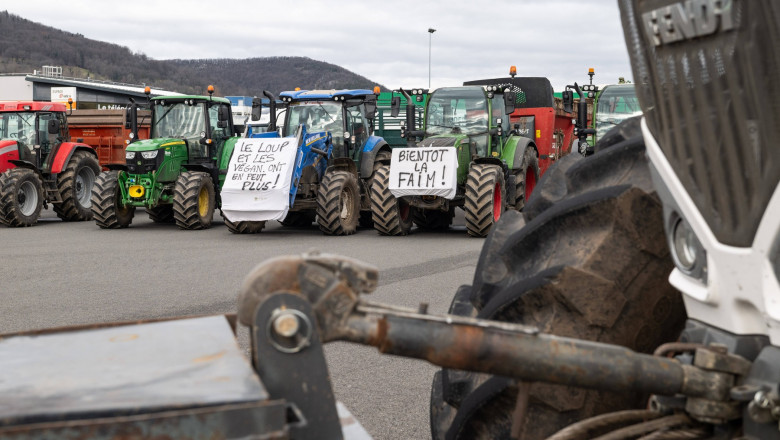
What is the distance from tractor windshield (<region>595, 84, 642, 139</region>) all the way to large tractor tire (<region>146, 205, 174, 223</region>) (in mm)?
7779

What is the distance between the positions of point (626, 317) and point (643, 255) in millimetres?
165

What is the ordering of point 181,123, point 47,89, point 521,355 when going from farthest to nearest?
point 47,89 < point 181,123 < point 521,355

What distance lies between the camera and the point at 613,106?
14484 millimetres

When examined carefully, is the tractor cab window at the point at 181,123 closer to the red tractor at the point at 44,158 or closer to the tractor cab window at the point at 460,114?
the red tractor at the point at 44,158

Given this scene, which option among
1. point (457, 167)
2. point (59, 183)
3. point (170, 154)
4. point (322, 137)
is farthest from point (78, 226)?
point (457, 167)

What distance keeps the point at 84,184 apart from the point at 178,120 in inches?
135

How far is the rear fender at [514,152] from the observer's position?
1418cm

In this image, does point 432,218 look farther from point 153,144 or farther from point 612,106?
point 153,144

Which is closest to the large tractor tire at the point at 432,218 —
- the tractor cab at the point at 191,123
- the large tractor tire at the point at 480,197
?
the large tractor tire at the point at 480,197

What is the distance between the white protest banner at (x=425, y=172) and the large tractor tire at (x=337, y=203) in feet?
3.17

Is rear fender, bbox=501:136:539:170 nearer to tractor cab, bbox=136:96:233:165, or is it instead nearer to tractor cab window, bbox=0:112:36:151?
tractor cab, bbox=136:96:233:165

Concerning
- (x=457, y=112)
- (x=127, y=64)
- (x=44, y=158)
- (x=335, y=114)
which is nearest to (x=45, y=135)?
(x=44, y=158)

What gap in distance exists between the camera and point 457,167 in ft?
41.4

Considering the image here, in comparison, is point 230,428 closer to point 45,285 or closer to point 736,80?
point 736,80
